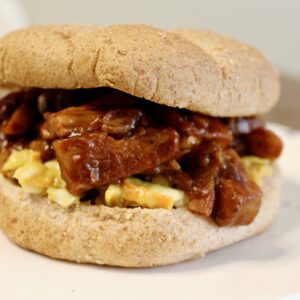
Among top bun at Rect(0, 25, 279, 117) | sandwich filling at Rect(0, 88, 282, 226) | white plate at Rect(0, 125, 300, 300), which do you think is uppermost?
top bun at Rect(0, 25, 279, 117)

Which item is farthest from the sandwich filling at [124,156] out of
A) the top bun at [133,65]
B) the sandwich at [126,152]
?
the top bun at [133,65]

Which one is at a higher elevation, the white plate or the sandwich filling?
the sandwich filling

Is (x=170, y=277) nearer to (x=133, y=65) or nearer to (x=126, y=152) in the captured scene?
(x=126, y=152)

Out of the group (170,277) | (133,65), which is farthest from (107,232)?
(133,65)

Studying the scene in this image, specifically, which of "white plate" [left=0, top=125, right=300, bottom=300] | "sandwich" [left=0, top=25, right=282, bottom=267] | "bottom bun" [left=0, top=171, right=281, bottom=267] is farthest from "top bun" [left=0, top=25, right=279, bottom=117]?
"white plate" [left=0, top=125, right=300, bottom=300]

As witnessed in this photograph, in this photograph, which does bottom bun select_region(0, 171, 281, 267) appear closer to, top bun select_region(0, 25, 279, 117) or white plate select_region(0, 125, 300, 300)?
white plate select_region(0, 125, 300, 300)

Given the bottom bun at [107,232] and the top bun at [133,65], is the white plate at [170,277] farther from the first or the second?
the top bun at [133,65]

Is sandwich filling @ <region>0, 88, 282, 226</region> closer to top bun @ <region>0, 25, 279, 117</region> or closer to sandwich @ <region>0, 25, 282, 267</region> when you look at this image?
sandwich @ <region>0, 25, 282, 267</region>

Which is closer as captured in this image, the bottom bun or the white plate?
the white plate
